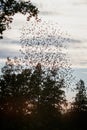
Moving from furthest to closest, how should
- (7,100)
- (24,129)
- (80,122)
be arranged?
(7,100) → (80,122) → (24,129)

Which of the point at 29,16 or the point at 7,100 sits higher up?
the point at 29,16

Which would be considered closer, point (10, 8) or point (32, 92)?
point (10, 8)

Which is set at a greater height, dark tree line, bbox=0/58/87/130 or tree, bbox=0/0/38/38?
tree, bbox=0/0/38/38

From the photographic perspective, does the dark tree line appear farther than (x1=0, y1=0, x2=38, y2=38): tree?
Yes

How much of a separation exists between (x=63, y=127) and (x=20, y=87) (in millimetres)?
31813

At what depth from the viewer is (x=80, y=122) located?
68562 mm

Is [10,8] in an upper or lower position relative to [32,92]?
upper

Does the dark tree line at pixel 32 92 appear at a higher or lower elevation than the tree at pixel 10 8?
lower

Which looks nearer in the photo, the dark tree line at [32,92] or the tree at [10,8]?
the tree at [10,8]

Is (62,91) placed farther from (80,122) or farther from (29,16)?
(29,16)

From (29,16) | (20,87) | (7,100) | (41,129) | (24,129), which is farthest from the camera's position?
(20,87)

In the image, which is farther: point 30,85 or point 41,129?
point 30,85

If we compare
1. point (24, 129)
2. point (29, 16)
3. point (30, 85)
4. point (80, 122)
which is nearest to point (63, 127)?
point (80, 122)

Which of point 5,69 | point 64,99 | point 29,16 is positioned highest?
point 29,16
